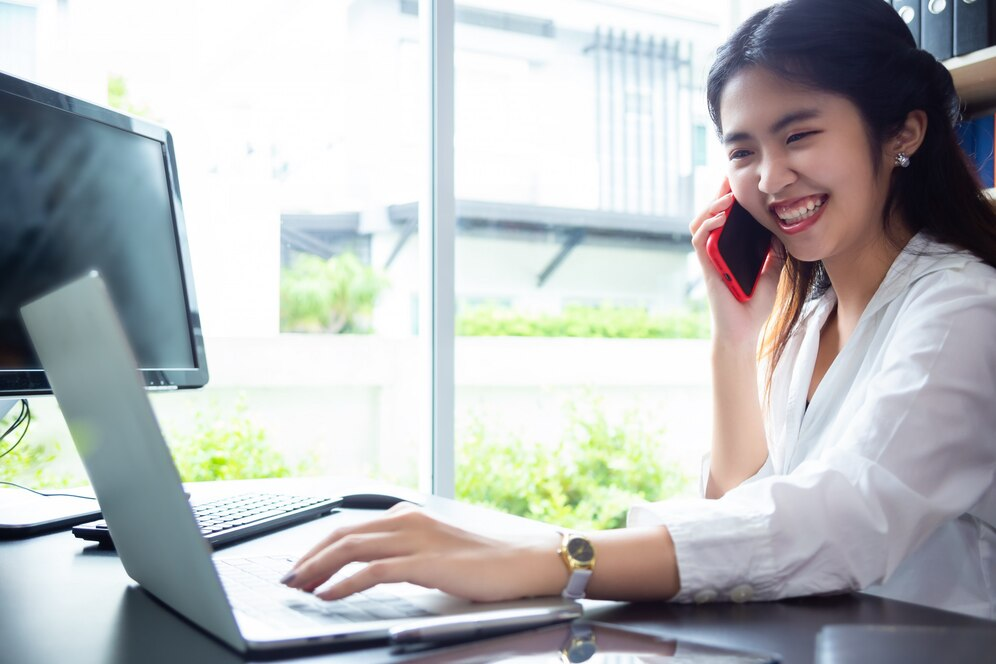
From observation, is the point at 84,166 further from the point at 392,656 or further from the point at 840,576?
the point at 840,576

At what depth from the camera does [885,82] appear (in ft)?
3.93

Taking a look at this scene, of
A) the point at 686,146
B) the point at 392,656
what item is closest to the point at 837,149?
the point at 392,656

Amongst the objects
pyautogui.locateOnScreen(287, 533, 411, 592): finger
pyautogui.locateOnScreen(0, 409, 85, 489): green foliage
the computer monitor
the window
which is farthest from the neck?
pyautogui.locateOnScreen(0, 409, 85, 489): green foliage

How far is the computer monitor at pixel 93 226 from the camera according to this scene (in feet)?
3.27

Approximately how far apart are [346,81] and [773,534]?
2106mm

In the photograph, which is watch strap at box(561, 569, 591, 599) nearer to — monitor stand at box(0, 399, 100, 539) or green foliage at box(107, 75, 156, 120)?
monitor stand at box(0, 399, 100, 539)

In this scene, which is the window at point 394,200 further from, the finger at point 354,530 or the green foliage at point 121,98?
the finger at point 354,530

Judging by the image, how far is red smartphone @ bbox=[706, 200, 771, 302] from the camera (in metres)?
1.43

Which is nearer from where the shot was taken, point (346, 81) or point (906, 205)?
point (906, 205)

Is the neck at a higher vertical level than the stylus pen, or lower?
higher

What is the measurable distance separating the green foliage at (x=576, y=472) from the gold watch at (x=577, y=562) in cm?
210

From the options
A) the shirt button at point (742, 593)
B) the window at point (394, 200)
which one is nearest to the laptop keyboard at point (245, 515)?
the shirt button at point (742, 593)

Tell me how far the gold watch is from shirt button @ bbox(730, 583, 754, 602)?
13cm

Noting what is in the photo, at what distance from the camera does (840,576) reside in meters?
0.72
